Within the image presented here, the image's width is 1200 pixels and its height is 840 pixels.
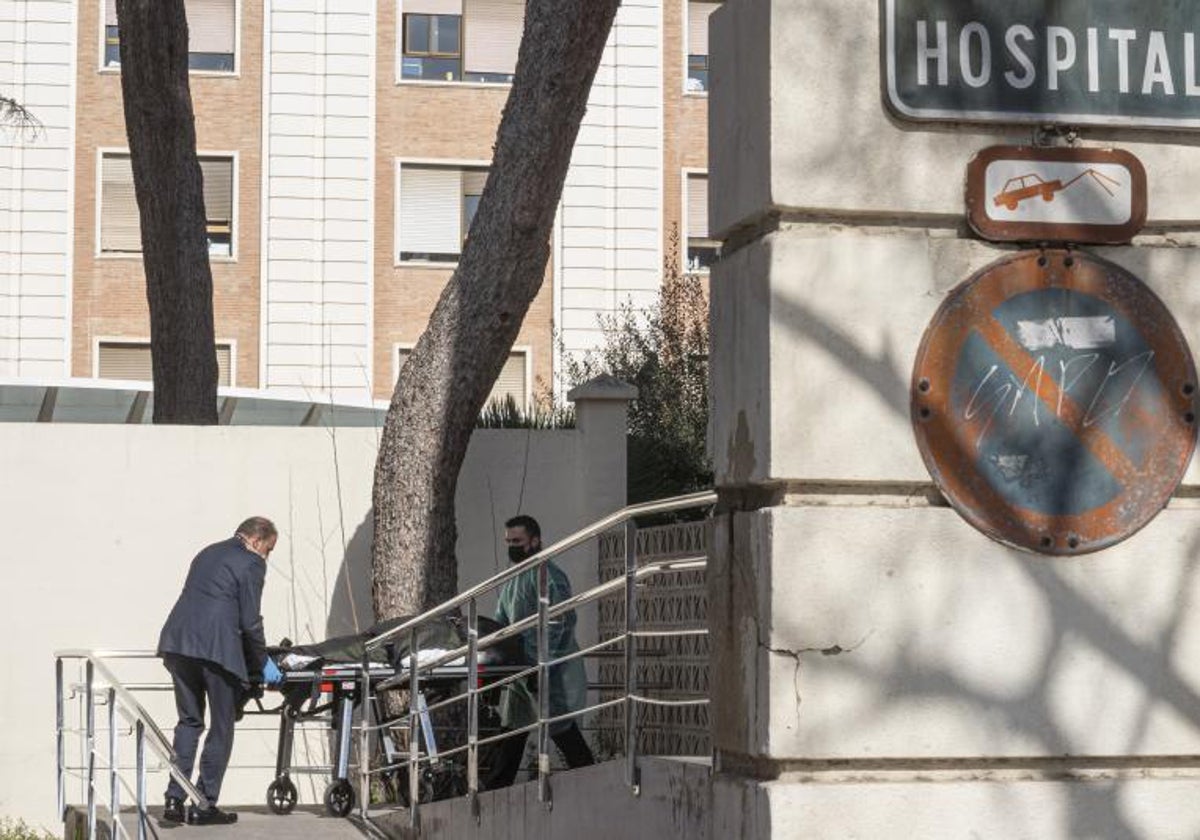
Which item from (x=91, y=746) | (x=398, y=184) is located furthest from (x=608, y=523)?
(x=398, y=184)

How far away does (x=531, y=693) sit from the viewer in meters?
12.5

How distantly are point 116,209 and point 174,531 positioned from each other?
18928mm

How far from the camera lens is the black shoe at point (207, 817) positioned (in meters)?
12.4

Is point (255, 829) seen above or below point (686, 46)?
below

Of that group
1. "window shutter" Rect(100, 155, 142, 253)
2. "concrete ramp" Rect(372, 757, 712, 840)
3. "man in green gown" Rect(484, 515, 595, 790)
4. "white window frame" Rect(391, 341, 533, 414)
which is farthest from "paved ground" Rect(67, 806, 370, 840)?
"window shutter" Rect(100, 155, 142, 253)

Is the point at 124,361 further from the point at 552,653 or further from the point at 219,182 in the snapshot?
the point at 552,653

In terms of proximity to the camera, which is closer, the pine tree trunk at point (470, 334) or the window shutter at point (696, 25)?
the pine tree trunk at point (470, 334)

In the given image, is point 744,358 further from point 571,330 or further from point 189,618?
point 571,330

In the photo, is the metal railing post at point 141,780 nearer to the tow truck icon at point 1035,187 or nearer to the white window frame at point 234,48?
the tow truck icon at point 1035,187

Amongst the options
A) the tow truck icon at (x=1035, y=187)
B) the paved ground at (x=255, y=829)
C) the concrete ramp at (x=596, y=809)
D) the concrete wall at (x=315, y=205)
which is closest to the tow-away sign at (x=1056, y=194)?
the tow truck icon at (x=1035, y=187)

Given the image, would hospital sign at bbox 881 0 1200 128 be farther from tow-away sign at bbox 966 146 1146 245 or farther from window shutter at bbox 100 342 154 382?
window shutter at bbox 100 342 154 382

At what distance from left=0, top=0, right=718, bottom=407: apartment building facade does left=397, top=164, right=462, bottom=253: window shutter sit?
3 centimetres

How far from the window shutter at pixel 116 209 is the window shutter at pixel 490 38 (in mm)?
5243

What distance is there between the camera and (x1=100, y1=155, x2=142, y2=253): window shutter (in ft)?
109
